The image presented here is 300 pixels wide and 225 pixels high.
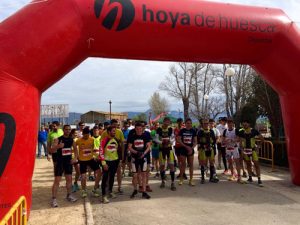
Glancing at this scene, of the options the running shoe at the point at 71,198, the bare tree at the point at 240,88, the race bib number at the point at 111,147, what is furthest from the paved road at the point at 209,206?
the bare tree at the point at 240,88

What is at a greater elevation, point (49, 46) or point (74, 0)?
point (74, 0)

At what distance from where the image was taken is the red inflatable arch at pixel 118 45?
5.95 meters

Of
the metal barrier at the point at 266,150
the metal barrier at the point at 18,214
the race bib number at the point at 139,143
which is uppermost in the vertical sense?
the race bib number at the point at 139,143

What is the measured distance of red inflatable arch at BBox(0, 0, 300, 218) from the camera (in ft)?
19.5

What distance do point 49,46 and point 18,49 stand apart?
559 mm

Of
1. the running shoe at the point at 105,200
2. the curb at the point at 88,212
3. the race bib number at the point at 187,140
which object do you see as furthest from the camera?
the race bib number at the point at 187,140

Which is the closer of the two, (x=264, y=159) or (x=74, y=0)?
(x=74, y=0)

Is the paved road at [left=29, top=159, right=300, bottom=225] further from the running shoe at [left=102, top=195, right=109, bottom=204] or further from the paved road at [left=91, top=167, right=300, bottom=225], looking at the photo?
the running shoe at [left=102, top=195, right=109, bottom=204]

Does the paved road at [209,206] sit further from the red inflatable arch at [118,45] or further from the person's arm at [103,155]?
the red inflatable arch at [118,45]

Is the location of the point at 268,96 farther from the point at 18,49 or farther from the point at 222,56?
the point at 18,49

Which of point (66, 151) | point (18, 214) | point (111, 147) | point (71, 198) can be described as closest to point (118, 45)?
point (111, 147)

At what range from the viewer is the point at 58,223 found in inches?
247

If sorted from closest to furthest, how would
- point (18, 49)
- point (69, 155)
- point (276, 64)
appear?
1. point (18, 49)
2. point (69, 155)
3. point (276, 64)

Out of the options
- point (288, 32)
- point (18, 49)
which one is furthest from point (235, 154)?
point (18, 49)
